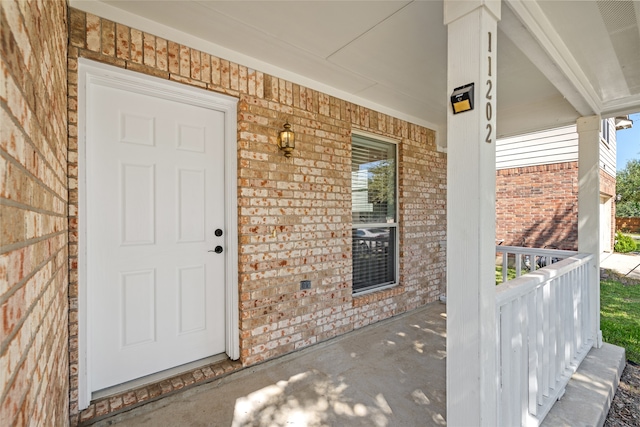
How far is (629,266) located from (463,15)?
8126 millimetres

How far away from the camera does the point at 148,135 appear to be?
7.41 feet

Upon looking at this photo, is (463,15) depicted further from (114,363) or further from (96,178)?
(114,363)

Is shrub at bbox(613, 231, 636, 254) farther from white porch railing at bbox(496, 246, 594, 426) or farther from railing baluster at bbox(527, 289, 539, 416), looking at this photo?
railing baluster at bbox(527, 289, 539, 416)

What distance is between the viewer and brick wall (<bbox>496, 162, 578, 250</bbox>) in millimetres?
5703

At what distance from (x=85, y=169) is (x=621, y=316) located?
5778 mm

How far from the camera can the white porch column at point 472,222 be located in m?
1.24

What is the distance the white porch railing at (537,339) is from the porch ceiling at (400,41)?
136cm

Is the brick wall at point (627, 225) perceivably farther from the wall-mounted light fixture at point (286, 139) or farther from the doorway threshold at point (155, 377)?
the doorway threshold at point (155, 377)

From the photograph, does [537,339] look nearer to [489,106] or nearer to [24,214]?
[489,106]

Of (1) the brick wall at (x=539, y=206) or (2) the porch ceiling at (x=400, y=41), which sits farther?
(1) the brick wall at (x=539, y=206)

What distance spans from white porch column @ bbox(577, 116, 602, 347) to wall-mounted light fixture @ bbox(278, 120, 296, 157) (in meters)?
2.79

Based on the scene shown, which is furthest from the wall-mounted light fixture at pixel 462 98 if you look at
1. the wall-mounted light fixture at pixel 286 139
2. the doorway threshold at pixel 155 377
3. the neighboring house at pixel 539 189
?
the neighboring house at pixel 539 189

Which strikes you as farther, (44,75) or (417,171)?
(417,171)

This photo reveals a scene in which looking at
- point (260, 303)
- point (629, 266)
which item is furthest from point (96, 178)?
point (629, 266)
